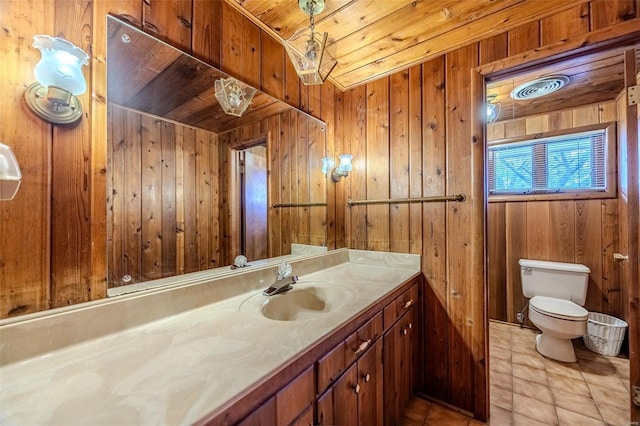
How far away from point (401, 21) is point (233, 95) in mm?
1005

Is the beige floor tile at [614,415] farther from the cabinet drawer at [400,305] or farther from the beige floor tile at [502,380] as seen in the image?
the cabinet drawer at [400,305]

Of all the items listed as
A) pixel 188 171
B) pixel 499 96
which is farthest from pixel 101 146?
pixel 499 96

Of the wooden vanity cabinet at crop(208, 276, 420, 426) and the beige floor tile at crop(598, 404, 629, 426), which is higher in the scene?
the wooden vanity cabinet at crop(208, 276, 420, 426)

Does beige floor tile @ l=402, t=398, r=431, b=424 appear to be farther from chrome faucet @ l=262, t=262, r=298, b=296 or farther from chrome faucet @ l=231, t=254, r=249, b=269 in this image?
chrome faucet @ l=231, t=254, r=249, b=269

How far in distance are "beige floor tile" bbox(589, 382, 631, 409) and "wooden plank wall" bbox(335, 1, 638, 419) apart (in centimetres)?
86

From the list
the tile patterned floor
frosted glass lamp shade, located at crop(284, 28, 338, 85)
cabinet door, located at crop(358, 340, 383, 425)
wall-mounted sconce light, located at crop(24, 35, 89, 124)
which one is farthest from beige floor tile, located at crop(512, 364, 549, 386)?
wall-mounted sconce light, located at crop(24, 35, 89, 124)

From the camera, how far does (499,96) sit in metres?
2.34

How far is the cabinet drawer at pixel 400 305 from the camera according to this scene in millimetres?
1301

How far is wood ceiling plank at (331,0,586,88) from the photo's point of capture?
134 centimetres

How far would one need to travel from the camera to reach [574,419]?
4.96 feet

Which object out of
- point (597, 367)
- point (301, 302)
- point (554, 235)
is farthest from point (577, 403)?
point (301, 302)

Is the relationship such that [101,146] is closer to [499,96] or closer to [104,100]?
[104,100]

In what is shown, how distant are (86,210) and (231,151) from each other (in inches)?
25.9

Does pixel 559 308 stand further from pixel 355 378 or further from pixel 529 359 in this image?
pixel 355 378
